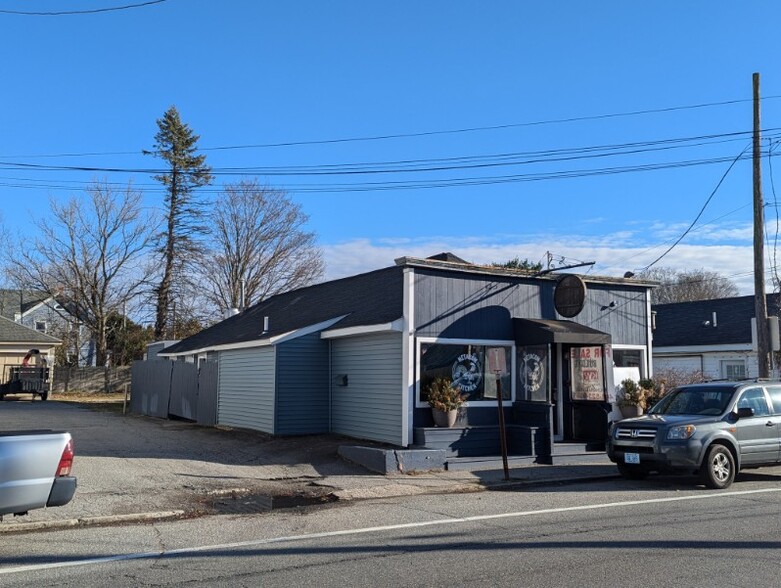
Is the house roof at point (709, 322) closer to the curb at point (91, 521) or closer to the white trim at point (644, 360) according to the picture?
the white trim at point (644, 360)

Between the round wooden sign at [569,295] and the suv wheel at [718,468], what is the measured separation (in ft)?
16.4

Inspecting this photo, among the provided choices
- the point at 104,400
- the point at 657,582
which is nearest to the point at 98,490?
the point at 657,582

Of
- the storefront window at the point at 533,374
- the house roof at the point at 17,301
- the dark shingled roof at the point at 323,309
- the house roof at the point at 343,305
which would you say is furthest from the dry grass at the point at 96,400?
the storefront window at the point at 533,374

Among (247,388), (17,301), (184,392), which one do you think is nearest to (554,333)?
(247,388)

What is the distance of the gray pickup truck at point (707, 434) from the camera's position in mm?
11766

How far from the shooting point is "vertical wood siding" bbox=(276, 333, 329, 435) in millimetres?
17516

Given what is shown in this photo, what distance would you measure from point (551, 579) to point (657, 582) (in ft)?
2.88

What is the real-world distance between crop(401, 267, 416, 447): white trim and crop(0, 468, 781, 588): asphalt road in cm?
404

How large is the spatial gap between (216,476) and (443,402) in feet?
15.6

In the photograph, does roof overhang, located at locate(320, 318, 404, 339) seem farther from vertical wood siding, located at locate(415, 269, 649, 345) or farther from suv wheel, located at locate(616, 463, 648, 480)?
suv wheel, located at locate(616, 463, 648, 480)

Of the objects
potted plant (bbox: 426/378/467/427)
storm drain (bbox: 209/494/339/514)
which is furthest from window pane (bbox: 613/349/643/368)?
storm drain (bbox: 209/494/339/514)

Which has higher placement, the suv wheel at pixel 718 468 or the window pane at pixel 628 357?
the window pane at pixel 628 357

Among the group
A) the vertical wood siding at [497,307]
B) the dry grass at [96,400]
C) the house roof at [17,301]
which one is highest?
the house roof at [17,301]

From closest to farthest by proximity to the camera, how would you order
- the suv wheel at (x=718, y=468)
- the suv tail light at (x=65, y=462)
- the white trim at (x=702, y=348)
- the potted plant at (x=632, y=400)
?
the suv tail light at (x=65, y=462), the suv wheel at (x=718, y=468), the potted plant at (x=632, y=400), the white trim at (x=702, y=348)
